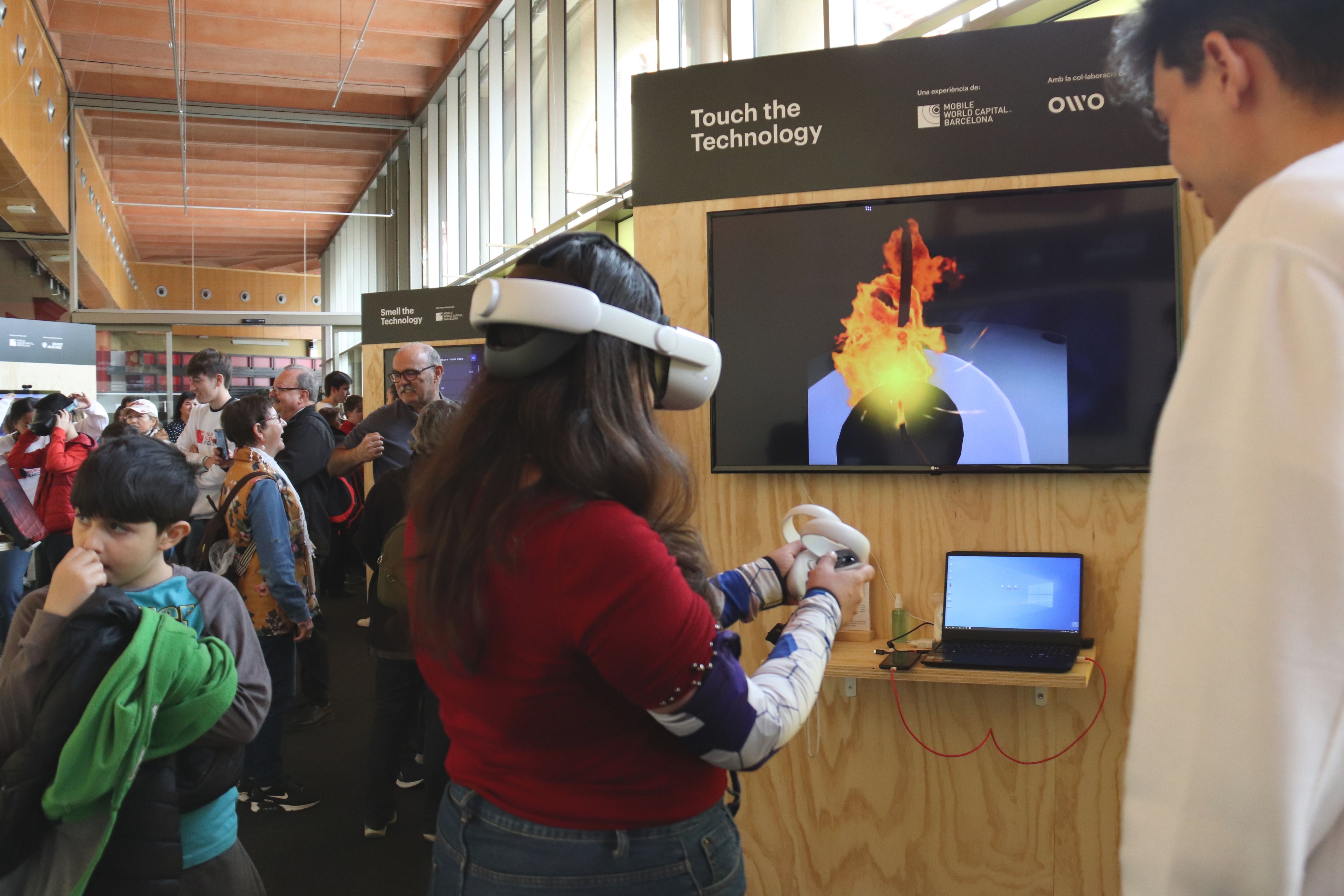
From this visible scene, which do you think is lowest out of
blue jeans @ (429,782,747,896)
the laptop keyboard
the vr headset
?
the laptop keyboard

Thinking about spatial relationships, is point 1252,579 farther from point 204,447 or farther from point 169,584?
point 204,447

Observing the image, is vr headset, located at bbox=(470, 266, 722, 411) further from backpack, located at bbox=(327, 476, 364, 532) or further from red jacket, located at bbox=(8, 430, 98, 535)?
red jacket, located at bbox=(8, 430, 98, 535)

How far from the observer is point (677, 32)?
6457 mm

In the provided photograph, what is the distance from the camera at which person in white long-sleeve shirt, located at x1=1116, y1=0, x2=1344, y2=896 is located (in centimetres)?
62

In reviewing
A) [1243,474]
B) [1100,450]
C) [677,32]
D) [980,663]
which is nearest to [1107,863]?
[980,663]

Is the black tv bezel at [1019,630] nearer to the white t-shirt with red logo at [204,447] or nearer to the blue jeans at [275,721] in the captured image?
the blue jeans at [275,721]

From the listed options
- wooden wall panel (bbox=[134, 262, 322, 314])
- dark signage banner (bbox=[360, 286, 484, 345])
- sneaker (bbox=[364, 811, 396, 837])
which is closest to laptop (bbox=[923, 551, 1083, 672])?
sneaker (bbox=[364, 811, 396, 837])

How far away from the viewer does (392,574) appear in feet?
10.1

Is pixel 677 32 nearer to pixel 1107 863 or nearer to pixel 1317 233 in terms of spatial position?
pixel 1107 863

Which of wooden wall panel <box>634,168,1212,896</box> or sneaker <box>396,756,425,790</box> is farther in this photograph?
sneaker <box>396,756,425,790</box>

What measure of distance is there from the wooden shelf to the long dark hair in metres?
1.40

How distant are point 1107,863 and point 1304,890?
2.28 m

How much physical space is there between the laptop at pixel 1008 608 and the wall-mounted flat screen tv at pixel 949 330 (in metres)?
0.27

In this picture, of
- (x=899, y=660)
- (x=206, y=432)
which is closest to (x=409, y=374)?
(x=206, y=432)
